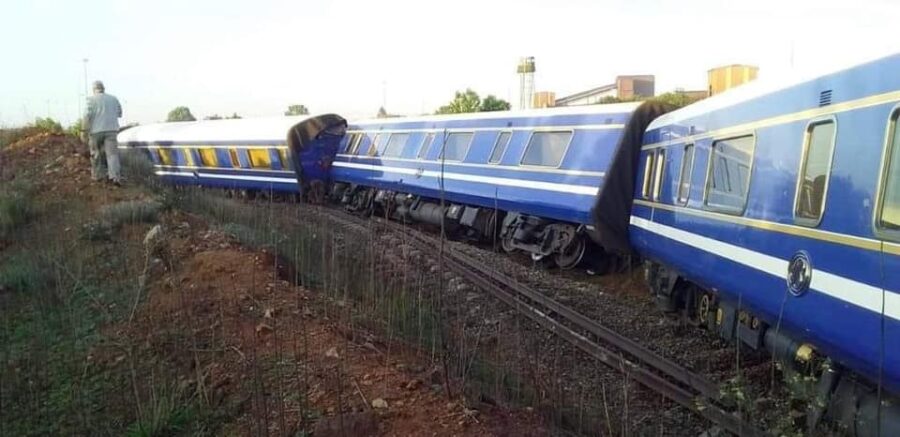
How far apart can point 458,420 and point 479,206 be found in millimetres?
10661

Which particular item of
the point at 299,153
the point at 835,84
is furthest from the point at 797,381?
the point at 299,153

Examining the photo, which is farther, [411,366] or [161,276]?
[161,276]

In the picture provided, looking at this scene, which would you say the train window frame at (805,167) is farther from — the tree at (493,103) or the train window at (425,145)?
the tree at (493,103)

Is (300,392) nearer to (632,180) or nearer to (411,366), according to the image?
(411,366)

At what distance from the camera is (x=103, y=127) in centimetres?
1273

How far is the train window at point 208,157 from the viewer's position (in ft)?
85.4

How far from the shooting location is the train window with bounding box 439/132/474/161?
15.3 m

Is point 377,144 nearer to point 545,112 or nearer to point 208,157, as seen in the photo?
point 545,112

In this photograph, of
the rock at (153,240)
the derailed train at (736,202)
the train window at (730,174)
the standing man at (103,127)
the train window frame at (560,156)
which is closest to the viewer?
the derailed train at (736,202)

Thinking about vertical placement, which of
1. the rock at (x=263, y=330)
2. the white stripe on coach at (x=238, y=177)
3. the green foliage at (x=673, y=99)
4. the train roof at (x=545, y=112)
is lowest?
the white stripe on coach at (x=238, y=177)

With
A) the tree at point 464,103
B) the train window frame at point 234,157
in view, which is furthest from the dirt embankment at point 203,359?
the tree at point 464,103

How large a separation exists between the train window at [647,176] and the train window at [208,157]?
1856 cm

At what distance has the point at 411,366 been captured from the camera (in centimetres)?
540

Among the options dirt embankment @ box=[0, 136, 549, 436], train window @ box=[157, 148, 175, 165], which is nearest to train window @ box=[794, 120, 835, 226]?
dirt embankment @ box=[0, 136, 549, 436]
